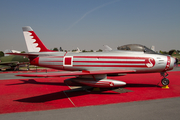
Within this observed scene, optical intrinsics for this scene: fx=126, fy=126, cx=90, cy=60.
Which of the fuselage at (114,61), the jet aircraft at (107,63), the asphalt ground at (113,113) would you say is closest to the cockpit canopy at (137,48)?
the jet aircraft at (107,63)

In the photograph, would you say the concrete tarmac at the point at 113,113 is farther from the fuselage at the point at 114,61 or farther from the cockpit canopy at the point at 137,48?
the cockpit canopy at the point at 137,48

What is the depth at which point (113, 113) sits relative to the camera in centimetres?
527

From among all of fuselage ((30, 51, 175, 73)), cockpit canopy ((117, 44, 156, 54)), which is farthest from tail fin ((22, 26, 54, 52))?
cockpit canopy ((117, 44, 156, 54))

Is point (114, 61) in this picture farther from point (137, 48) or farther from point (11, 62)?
point (11, 62)

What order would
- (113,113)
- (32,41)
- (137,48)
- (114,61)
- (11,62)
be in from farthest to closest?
(11,62) → (32,41) → (137,48) → (114,61) → (113,113)

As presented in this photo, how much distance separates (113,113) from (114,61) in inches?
182

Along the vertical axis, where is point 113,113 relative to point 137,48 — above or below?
below

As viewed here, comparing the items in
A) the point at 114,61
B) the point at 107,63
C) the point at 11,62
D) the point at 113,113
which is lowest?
the point at 113,113

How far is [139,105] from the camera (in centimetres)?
614

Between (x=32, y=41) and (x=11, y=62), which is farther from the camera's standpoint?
(x=11, y=62)

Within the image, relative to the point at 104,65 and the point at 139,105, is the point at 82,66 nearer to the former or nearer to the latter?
the point at 104,65

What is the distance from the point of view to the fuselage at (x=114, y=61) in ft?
29.6

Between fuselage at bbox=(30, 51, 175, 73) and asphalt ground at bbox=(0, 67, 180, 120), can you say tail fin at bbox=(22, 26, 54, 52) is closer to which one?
fuselage at bbox=(30, 51, 175, 73)

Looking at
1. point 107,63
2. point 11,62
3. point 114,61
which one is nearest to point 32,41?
point 107,63
